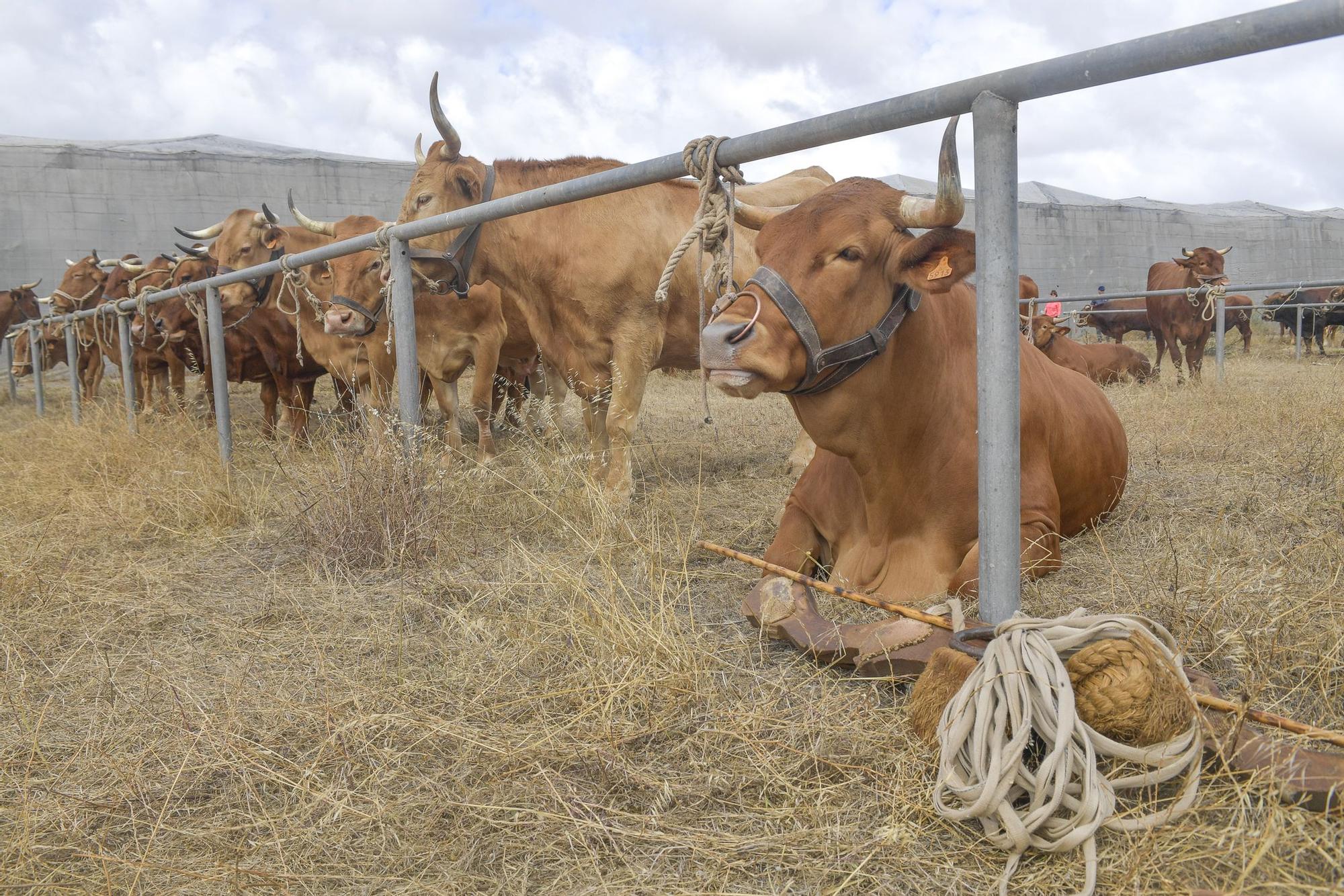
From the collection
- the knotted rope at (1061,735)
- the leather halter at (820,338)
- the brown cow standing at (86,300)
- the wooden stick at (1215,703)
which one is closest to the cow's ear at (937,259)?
the leather halter at (820,338)

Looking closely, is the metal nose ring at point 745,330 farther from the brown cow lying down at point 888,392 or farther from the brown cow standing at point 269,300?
the brown cow standing at point 269,300

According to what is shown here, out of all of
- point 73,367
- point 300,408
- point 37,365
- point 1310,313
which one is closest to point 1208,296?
point 300,408

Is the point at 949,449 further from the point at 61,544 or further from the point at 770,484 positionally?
the point at 61,544

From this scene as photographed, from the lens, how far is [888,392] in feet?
9.04

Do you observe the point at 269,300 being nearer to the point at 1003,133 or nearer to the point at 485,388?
the point at 485,388

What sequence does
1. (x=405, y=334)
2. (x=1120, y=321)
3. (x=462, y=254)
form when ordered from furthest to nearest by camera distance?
1. (x=1120, y=321)
2. (x=462, y=254)
3. (x=405, y=334)

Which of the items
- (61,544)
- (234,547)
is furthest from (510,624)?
(61,544)

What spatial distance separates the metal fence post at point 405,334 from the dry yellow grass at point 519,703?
0.30 meters

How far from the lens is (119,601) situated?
326 centimetres

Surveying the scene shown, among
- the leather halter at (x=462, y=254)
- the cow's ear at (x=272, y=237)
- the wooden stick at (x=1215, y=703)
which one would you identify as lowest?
the wooden stick at (x=1215, y=703)

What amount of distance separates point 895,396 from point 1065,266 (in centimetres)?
2590

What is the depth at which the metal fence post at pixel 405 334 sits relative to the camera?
417 cm

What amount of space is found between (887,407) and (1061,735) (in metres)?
1.34

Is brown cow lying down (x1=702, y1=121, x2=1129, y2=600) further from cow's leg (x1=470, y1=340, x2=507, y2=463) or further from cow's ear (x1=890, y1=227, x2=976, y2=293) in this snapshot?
cow's leg (x1=470, y1=340, x2=507, y2=463)
